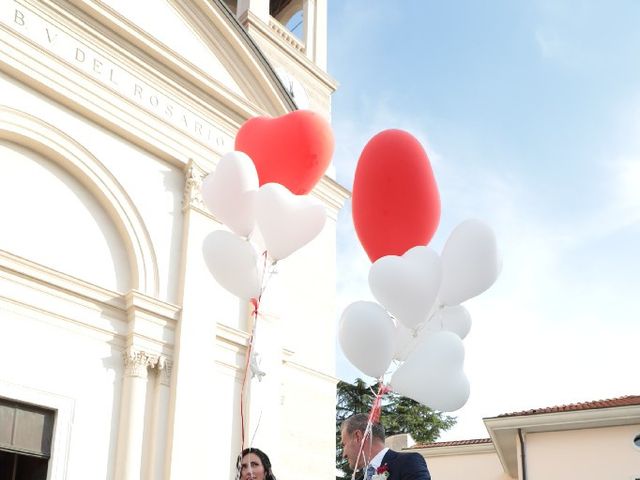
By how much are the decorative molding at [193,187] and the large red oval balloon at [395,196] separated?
5.37 metres

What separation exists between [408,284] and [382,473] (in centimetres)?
124

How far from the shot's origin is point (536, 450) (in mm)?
18266

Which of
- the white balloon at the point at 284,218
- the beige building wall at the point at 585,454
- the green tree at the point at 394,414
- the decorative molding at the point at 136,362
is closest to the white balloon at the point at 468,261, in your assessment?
the white balloon at the point at 284,218

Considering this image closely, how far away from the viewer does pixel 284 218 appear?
6.13 metres

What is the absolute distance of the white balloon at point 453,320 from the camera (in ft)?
19.4

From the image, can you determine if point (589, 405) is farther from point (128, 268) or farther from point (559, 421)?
point (128, 268)

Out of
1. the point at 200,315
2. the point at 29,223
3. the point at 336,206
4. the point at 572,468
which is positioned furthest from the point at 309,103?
the point at 572,468

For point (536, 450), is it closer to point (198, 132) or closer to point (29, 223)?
point (198, 132)

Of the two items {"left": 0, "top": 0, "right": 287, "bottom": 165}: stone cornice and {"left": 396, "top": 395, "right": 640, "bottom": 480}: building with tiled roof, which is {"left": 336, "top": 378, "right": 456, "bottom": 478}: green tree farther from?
{"left": 0, "top": 0, "right": 287, "bottom": 165}: stone cornice

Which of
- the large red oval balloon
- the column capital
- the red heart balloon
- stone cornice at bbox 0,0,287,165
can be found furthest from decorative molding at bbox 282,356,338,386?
the large red oval balloon

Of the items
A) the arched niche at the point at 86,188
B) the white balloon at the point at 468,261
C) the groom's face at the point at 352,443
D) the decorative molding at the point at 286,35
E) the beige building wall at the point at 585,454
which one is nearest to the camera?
the groom's face at the point at 352,443

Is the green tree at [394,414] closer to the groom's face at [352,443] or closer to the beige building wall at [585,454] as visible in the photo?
the beige building wall at [585,454]

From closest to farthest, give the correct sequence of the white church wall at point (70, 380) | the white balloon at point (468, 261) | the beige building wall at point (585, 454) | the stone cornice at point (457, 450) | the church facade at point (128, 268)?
the white balloon at point (468, 261)
the white church wall at point (70, 380)
the church facade at point (128, 268)
the beige building wall at point (585, 454)
the stone cornice at point (457, 450)

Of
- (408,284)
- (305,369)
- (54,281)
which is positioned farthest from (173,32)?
(408,284)
